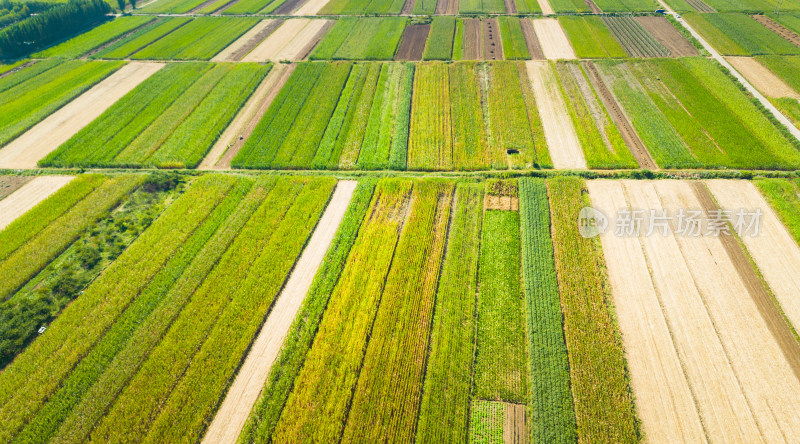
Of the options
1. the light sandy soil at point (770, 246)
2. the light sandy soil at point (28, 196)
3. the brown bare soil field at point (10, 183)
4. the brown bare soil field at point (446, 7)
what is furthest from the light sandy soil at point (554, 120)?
the brown bare soil field at point (10, 183)

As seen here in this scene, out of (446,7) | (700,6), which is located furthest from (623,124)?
(700,6)

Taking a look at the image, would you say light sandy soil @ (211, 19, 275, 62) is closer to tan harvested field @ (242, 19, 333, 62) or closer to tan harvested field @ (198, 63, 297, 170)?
tan harvested field @ (242, 19, 333, 62)

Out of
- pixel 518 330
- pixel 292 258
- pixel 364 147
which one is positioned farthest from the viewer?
pixel 364 147

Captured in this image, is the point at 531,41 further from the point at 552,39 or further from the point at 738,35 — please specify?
the point at 738,35

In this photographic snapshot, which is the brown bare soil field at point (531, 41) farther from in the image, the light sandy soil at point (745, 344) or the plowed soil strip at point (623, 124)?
the light sandy soil at point (745, 344)

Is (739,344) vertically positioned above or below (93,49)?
below

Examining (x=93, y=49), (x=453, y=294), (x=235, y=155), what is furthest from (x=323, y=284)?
(x=93, y=49)

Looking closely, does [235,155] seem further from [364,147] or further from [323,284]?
[323,284]
